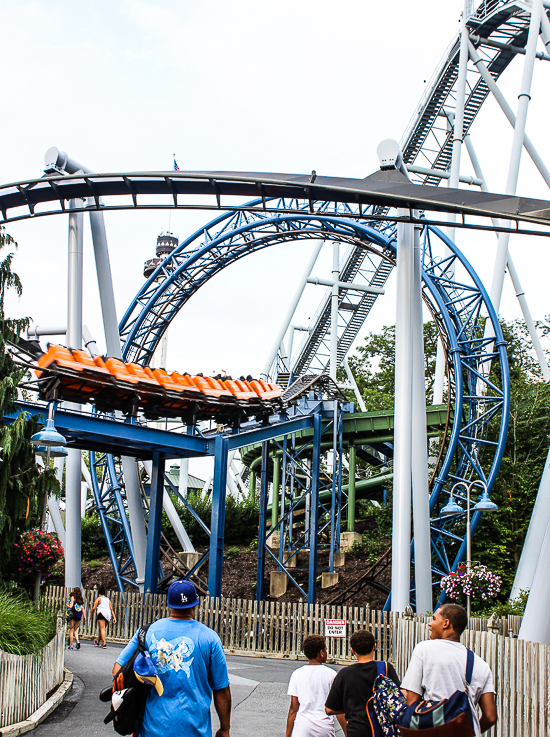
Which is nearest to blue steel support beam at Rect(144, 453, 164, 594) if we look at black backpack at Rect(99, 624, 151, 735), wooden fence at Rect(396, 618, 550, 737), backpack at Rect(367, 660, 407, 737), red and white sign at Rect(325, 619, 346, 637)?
red and white sign at Rect(325, 619, 346, 637)

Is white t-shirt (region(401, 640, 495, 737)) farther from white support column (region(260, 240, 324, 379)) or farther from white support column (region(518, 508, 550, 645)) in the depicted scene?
white support column (region(260, 240, 324, 379))

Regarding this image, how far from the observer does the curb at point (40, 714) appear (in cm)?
680

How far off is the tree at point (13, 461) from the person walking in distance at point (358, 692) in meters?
6.92

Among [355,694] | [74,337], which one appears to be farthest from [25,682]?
[74,337]

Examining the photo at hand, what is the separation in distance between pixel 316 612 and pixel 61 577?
56.1 ft

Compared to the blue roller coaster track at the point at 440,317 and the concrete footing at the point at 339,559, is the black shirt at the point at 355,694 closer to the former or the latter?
the blue roller coaster track at the point at 440,317

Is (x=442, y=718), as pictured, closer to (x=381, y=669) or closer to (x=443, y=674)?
(x=443, y=674)

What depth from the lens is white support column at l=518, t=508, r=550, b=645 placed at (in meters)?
7.00

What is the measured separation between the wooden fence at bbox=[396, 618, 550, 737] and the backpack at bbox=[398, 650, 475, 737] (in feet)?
8.54

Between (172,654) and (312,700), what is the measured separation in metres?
1.24

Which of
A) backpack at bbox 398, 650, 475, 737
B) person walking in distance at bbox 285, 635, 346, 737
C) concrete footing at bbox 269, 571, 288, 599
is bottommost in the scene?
concrete footing at bbox 269, 571, 288, 599

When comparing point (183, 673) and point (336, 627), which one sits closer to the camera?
point (183, 673)

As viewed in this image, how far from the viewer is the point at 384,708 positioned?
4168 millimetres

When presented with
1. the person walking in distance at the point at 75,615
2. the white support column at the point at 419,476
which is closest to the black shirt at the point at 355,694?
the white support column at the point at 419,476
